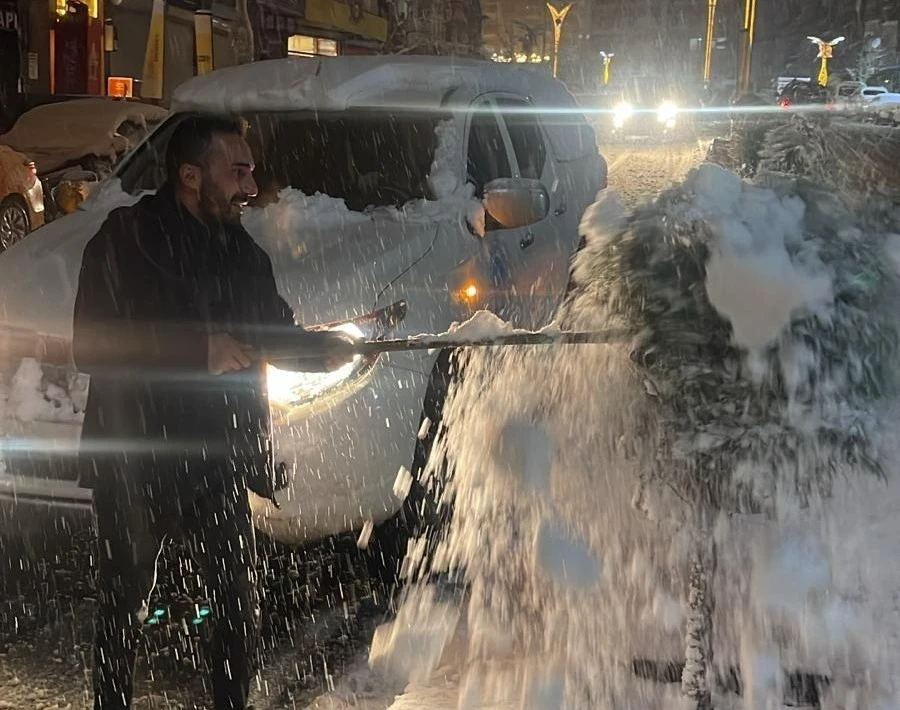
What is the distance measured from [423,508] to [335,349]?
3.90ft

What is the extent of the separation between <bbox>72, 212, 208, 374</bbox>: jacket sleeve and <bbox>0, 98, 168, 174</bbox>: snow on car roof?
38.5ft

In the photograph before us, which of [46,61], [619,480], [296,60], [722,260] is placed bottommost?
[619,480]

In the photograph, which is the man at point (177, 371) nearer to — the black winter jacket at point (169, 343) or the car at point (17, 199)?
the black winter jacket at point (169, 343)

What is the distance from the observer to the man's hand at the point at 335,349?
3.09 meters

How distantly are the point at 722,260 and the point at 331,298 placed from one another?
1654 mm

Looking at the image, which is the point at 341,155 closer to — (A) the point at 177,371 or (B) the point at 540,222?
(B) the point at 540,222

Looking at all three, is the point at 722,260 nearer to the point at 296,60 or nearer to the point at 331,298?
the point at 331,298

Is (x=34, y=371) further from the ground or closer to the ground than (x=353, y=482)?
further from the ground

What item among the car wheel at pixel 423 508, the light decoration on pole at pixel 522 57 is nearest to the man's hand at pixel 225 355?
the car wheel at pixel 423 508

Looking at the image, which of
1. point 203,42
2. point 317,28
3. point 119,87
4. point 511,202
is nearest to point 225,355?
point 511,202

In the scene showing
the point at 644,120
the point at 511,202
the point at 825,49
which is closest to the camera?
the point at 511,202

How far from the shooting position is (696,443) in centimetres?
264

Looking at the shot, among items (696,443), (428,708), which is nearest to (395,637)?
(428,708)

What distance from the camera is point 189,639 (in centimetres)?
Answer: 397
